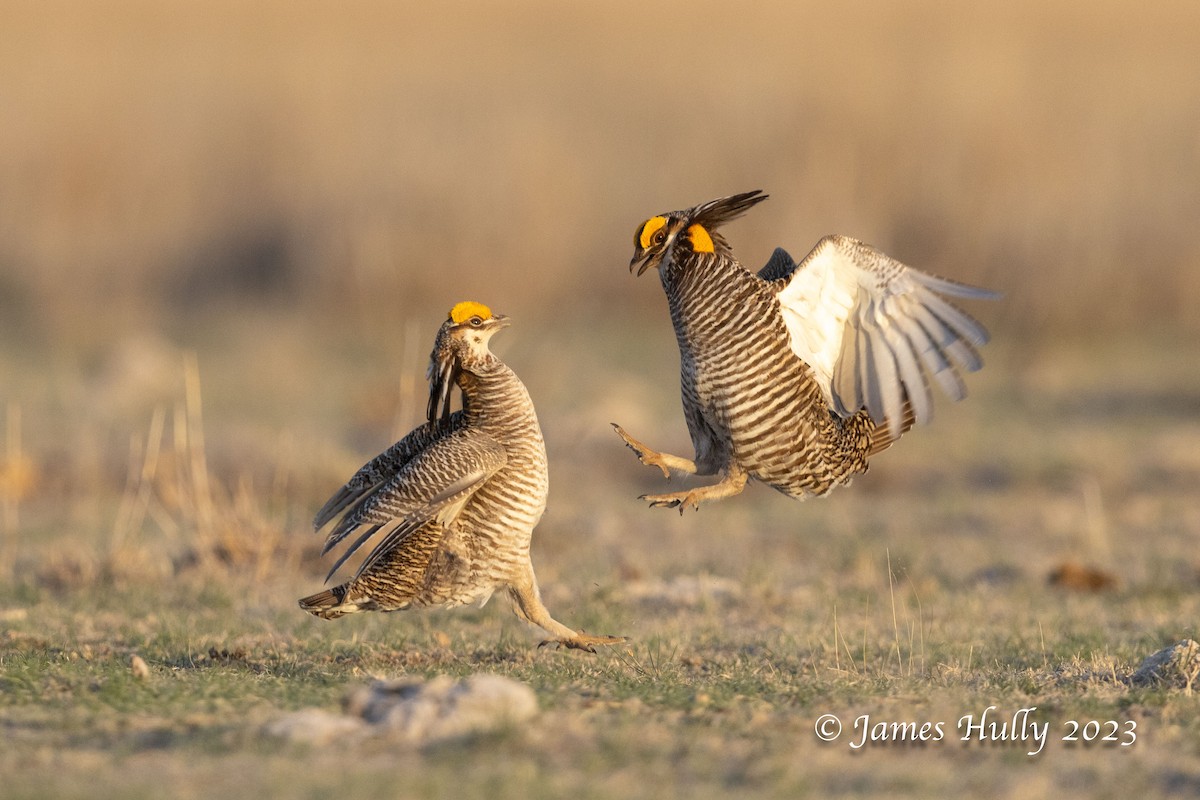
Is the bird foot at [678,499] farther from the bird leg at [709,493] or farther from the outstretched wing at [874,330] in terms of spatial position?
the outstretched wing at [874,330]

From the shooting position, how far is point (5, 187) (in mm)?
19203

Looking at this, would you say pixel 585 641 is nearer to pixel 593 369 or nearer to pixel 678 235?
pixel 678 235

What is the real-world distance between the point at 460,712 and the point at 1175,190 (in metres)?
14.2

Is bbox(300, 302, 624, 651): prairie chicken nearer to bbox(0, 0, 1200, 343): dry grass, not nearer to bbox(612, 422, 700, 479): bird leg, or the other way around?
bbox(612, 422, 700, 479): bird leg

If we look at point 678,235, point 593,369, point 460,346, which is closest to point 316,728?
point 460,346

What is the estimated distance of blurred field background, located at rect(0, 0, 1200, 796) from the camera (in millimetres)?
4898

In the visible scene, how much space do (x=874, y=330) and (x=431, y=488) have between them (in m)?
1.73

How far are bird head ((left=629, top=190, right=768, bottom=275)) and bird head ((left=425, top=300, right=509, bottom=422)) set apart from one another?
0.56 m

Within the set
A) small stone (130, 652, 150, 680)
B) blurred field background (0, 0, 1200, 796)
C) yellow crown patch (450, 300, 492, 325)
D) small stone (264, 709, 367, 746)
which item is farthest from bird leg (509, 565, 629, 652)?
small stone (264, 709, 367, 746)

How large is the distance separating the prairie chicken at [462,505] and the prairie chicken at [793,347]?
16.9 inches

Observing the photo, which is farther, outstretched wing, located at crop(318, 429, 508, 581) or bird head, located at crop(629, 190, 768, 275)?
bird head, located at crop(629, 190, 768, 275)

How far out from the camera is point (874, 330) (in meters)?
6.24

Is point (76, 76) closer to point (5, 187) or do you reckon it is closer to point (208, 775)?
point (5, 187)

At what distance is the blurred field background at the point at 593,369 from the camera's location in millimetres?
4898
